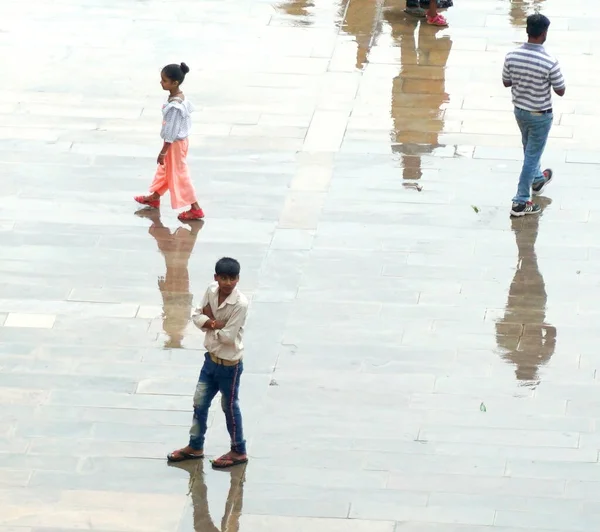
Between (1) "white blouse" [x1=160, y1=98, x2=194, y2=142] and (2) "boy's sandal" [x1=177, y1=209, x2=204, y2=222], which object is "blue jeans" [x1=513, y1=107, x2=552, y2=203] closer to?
(2) "boy's sandal" [x1=177, y1=209, x2=204, y2=222]

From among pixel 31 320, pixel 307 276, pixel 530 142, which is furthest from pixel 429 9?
pixel 31 320

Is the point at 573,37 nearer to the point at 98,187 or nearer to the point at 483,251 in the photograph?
the point at 483,251

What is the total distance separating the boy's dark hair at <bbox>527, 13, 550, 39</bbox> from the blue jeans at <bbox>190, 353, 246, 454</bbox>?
4420 mm

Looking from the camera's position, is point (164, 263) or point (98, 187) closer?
point (164, 263)

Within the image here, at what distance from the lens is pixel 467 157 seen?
12383 millimetres

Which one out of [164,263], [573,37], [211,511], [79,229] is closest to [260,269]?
[164,263]

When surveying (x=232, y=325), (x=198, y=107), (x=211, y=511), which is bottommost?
(x=198, y=107)

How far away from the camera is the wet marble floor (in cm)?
798

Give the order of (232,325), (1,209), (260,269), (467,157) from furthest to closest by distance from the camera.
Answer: (467,157)
(1,209)
(260,269)
(232,325)

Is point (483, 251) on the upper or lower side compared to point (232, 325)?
lower

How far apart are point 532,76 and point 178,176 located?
307 centimetres

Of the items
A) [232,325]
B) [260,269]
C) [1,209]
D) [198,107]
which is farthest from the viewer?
[198,107]

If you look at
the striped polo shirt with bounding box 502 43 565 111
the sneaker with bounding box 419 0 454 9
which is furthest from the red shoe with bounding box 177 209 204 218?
the sneaker with bounding box 419 0 454 9

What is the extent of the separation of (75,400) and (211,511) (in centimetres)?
152
